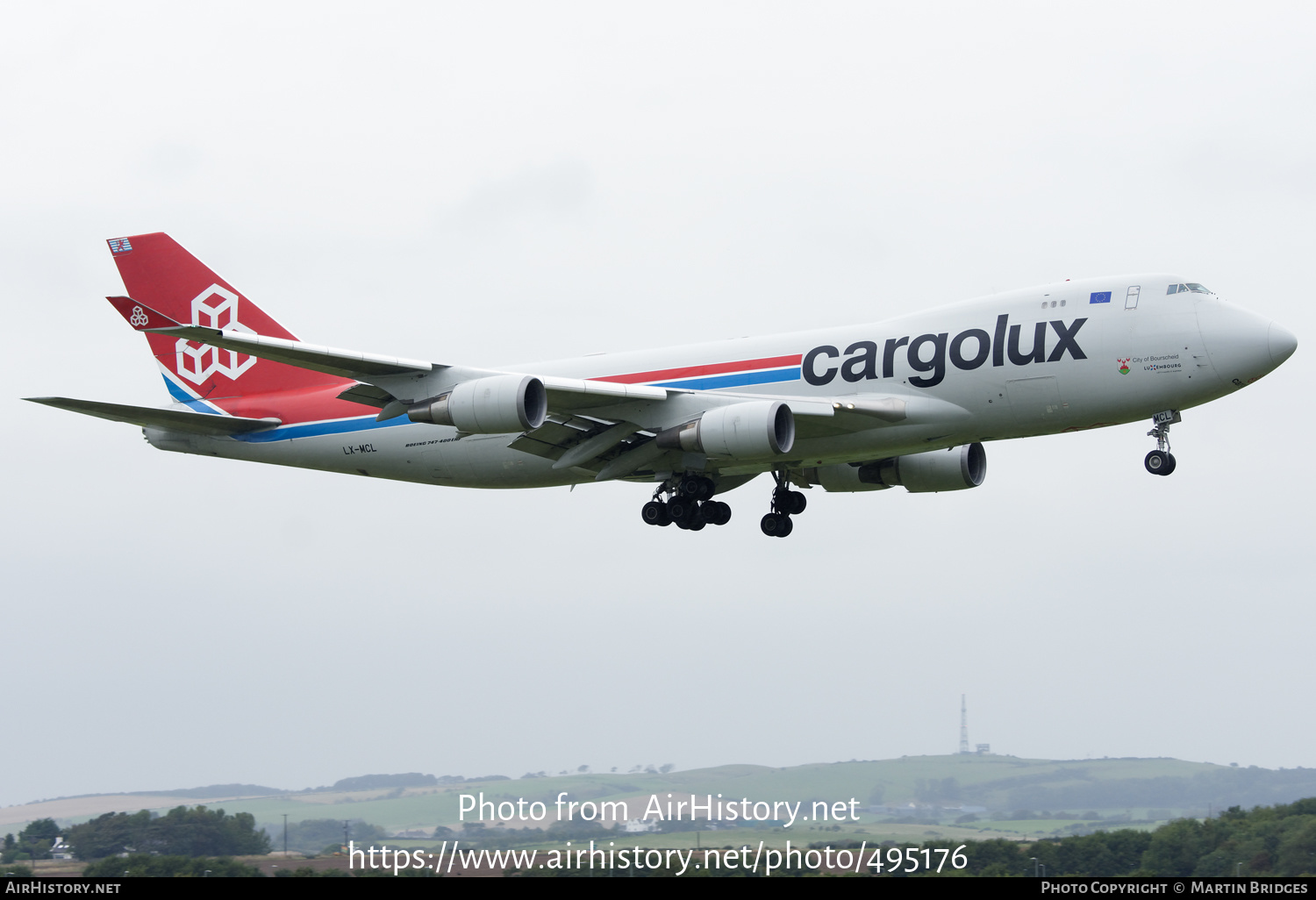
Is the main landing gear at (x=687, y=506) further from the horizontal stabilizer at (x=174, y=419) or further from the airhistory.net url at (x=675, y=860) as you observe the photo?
the horizontal stabilizer at (x=174, y=419)

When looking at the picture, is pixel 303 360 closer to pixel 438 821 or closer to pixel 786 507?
pixel 786 507

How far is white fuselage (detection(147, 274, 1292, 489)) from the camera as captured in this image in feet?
98.7

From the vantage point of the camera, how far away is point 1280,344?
29.8 metres

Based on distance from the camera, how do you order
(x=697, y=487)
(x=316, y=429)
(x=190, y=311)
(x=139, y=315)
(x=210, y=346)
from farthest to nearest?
(x=190, y=311) → (x=210, y=346) → (x=316, y=429) → (x=139, y=315) → (x=697, y=487)

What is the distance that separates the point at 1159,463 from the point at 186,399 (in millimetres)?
27739

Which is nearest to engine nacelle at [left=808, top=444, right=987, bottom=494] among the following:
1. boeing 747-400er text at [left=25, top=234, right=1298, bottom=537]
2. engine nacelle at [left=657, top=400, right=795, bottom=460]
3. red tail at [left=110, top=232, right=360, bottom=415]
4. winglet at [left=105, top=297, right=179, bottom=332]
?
boeing 747-400er text at [left=25, top=234, right=1298, bottom=537]

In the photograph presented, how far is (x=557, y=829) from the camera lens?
39.9 meters

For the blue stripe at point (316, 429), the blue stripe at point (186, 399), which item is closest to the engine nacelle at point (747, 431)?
the blue stripe at point (316, 429)

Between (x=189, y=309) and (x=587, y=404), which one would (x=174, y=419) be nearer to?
(x=189, y=309)

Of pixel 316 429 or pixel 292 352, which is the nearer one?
pixel 292 352

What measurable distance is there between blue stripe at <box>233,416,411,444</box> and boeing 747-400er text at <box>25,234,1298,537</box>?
6cm

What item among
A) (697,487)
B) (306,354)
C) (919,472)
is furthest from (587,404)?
(919,472)

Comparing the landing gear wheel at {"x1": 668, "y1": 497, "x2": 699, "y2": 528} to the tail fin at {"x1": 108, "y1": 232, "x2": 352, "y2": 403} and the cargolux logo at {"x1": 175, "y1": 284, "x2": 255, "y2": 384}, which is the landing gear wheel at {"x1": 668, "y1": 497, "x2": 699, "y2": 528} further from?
the cargolux logo at {"x1": 175, "y1": 284, "x2": 255, "y2": 384}
